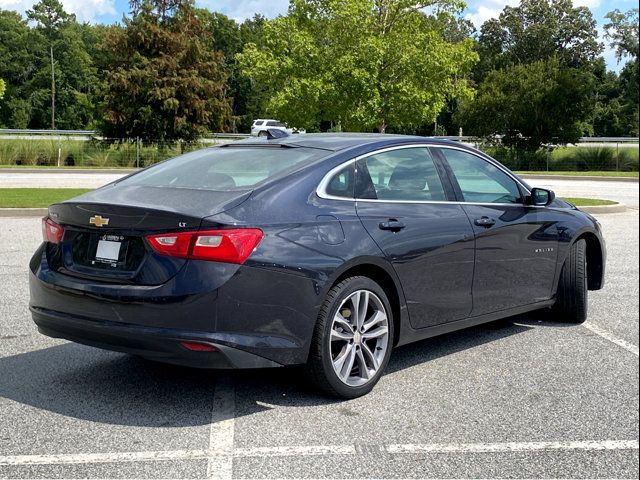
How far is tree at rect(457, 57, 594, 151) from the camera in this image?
43.3 meters

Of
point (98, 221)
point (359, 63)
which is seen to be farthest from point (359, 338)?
point (359, 63)

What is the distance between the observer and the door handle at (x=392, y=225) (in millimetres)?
4949

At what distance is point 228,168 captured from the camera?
5.21 metres

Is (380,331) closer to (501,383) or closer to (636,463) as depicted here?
(501,383)

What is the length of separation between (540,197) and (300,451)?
321cm

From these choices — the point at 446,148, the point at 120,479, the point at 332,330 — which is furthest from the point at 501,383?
the point at 120,479

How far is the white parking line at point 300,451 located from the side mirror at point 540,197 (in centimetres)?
252

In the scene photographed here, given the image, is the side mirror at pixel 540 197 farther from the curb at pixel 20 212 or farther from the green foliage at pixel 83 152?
the green foliage at pixel 83 152

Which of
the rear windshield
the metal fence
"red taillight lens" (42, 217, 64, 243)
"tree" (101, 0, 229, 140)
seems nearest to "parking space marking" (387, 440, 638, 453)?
the rear windshield

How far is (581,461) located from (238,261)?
1.95 meters

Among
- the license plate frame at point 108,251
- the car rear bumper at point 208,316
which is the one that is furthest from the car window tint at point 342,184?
the license plate frame at point 108,251

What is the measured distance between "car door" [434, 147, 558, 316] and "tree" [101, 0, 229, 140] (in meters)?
39.0

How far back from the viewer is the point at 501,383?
506cm

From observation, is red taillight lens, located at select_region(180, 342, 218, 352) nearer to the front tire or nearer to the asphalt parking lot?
the asphalt parking lot
